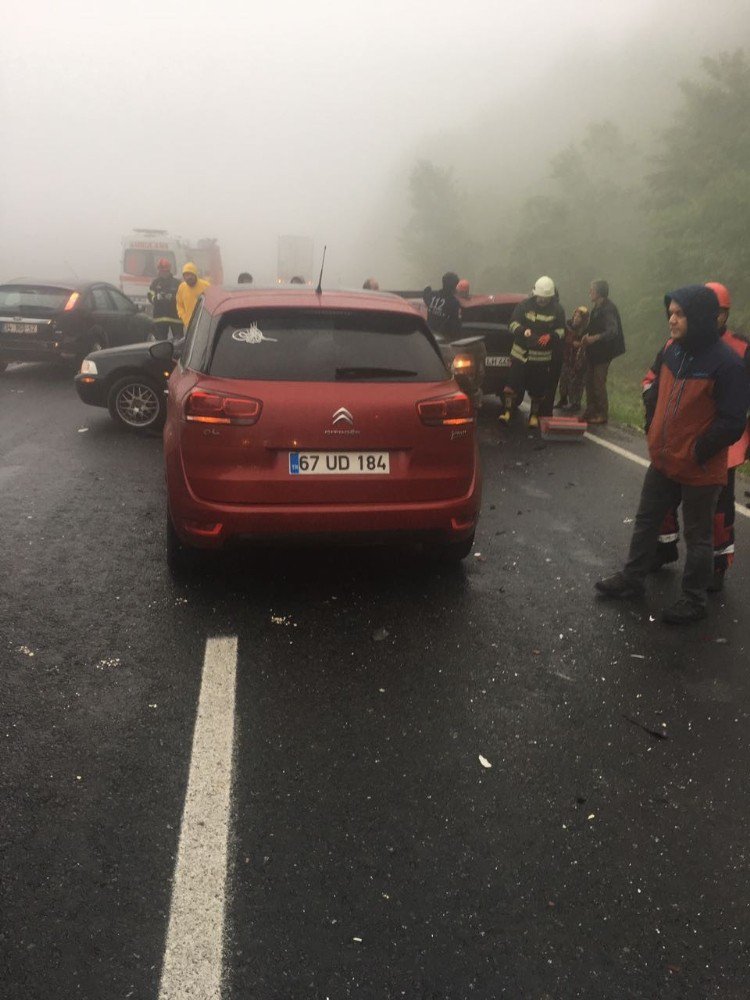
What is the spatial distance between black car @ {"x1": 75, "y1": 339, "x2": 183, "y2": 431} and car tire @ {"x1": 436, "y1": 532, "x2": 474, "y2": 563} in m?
5.59

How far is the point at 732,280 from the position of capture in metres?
29.0

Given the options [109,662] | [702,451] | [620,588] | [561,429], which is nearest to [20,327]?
[561,429]

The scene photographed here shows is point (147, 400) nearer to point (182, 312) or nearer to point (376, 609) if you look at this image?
point (182, 312)

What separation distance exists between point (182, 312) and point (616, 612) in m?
10.3

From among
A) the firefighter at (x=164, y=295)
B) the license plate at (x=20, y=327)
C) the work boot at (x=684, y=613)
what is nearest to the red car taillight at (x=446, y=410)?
the work boot at (x=684, y=613)

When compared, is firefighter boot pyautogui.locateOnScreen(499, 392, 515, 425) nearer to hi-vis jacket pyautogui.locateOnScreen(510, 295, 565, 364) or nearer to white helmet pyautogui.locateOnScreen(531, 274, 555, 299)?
hi-vis jacket pyautogui.locateOnScreen(510, 295, 565, 364)

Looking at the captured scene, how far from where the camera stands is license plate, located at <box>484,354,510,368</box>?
484 inches

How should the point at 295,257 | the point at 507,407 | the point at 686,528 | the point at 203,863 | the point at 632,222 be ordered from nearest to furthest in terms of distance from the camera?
the point at 203,863
the point at 686,528
the point at 507,407
the point at 295,257
the point at 632,222

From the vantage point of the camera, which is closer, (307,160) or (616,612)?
(616,612)

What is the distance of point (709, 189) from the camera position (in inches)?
1299

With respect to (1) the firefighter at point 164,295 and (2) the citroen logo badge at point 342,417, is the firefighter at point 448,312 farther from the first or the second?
(2) the citroen logo badge at point 342,417

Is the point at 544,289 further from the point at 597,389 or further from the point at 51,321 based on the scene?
the point at 51,321

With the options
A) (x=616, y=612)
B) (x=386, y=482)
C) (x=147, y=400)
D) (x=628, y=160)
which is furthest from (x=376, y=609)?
(x=628, y=160)

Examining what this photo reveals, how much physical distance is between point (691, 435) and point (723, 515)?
942mm
